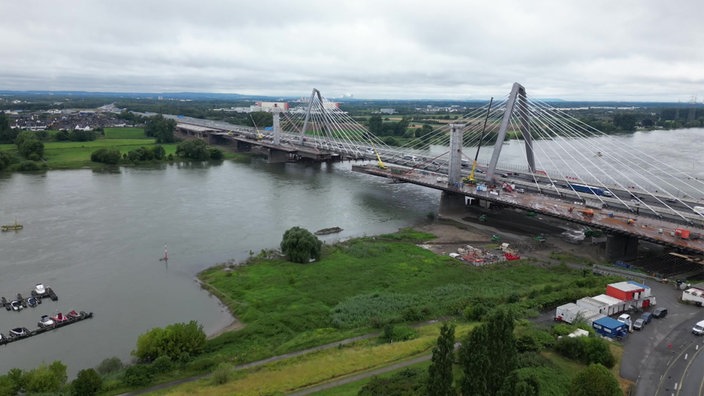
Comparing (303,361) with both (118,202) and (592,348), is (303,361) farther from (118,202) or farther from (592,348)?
(118,202)

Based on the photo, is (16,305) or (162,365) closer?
(162,365)

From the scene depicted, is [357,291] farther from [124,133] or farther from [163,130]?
[124,133]

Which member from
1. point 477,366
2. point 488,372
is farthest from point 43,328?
point 488,372

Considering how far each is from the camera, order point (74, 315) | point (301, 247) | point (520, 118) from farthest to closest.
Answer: point (520, 118)
point (301, 247)
point (74, 315)

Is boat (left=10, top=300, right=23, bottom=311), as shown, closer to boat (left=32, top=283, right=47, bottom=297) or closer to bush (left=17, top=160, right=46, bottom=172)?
boat (left=32, top=283, right=47, bottom=297)

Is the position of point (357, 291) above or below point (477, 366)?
below

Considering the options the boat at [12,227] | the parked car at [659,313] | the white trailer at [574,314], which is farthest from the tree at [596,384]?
the boat at [12,227]

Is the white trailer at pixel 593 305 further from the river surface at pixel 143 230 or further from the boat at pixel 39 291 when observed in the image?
the boat at pixel 39 291
